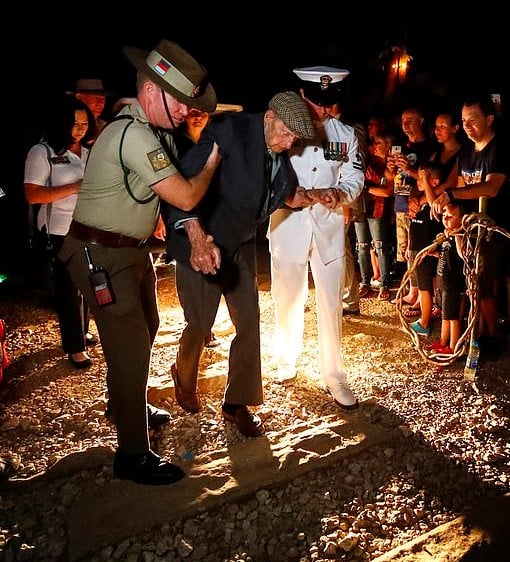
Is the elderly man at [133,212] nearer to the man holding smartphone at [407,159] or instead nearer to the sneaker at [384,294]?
the man holding smartphone at [407,159]

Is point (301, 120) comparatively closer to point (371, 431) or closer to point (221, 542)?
point (371, 431)

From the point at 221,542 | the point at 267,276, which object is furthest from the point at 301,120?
the point at 267,276

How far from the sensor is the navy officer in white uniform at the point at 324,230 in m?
3.53

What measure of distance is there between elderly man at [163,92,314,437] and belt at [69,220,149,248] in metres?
0.31

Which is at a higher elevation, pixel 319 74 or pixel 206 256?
pixel 319 74

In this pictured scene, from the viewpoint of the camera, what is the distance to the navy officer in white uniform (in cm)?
353

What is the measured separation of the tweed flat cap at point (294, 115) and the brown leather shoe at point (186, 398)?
69.3 inches

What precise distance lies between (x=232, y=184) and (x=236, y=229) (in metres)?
0.28

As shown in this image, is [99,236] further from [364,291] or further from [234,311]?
[364,291]

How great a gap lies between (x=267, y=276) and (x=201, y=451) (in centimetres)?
425

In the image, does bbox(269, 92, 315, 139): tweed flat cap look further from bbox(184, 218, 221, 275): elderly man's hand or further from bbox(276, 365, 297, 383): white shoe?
bbox(276, 365, 297, 383): white shoe

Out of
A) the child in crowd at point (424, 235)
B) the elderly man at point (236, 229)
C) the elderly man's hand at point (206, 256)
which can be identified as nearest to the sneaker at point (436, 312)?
the child in crowd at point (424, 235)

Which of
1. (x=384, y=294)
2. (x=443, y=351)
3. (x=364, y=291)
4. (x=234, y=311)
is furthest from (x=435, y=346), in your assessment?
(x=234, y=311)

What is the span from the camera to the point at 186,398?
3.48 metres
